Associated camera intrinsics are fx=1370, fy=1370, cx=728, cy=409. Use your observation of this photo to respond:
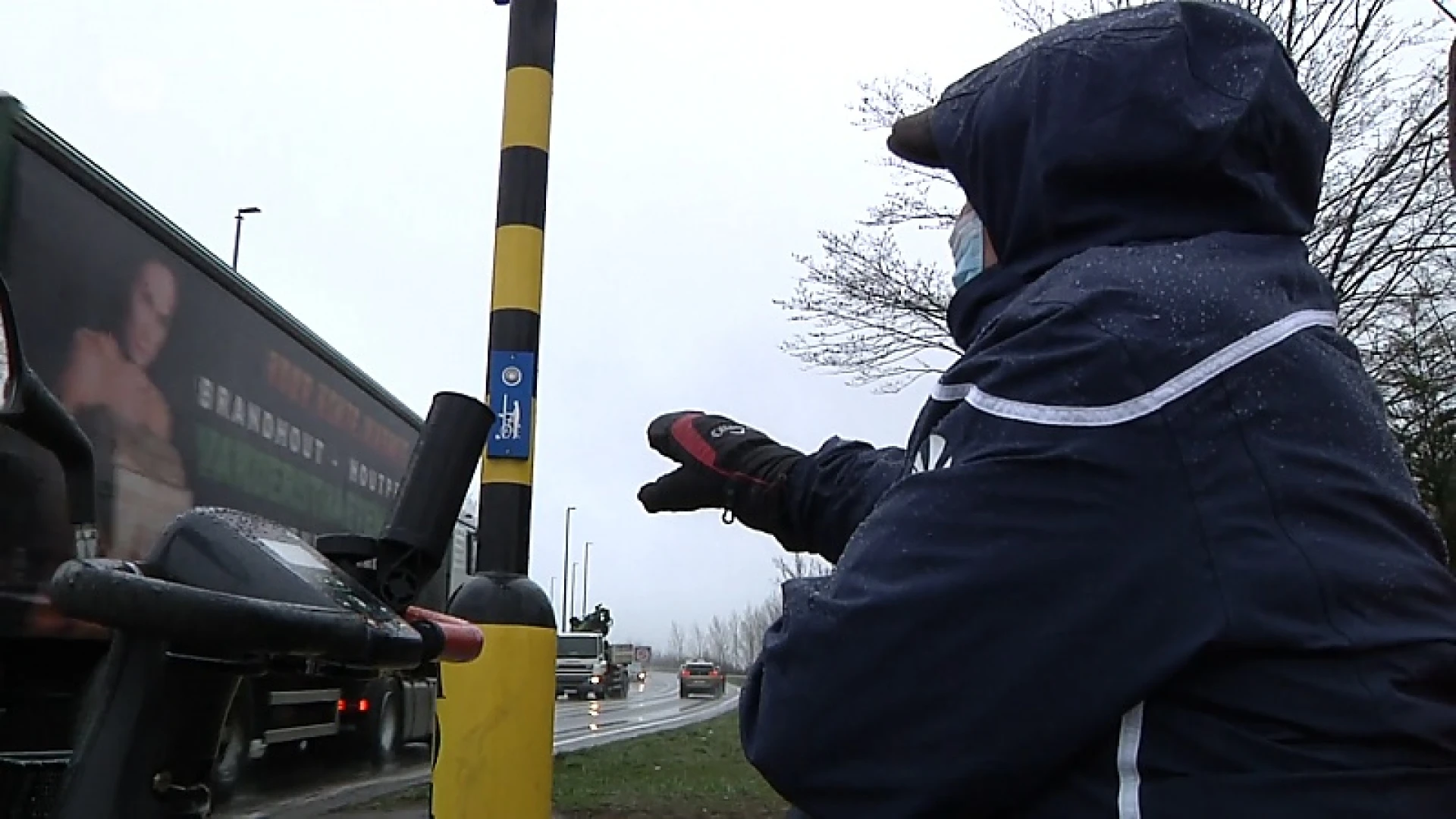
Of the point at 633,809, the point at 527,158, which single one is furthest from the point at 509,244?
the point at 633,809

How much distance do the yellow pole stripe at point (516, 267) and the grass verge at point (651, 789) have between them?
2.44 metres

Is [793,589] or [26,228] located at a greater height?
[26,228]

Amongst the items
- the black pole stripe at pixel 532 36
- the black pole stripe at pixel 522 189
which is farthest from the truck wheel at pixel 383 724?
the black pole stripe at pixel 532 36

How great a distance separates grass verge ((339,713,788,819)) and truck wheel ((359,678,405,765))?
4.99 feet

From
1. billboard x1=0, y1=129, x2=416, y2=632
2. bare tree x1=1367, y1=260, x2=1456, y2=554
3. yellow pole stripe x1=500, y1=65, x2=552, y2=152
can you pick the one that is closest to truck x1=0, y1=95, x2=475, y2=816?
billboard x1=0, y1=129, x2=416, y2=632

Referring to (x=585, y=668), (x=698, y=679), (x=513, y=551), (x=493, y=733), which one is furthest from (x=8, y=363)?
(x=698, y=679)

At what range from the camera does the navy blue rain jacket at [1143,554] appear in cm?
114

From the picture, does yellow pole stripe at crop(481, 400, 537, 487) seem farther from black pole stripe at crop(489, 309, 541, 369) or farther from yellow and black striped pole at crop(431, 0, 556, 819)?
black pole stripe at crop(489, 309, 541, 369)

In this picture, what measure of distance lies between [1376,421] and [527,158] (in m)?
3.83

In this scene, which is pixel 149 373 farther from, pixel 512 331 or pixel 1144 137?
pixel 1144 137

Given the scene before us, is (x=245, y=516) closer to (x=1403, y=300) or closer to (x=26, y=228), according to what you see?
(x=26, y=228)

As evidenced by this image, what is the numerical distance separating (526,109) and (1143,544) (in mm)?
3976

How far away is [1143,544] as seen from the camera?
3.81ft

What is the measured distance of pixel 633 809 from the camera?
27.5 feet
